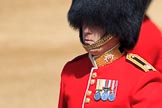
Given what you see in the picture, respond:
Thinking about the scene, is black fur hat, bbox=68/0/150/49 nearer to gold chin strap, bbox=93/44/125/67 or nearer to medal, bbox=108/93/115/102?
gold chin strap, bbox=93/44/125/67

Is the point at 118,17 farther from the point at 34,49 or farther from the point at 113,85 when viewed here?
the point at 34,49


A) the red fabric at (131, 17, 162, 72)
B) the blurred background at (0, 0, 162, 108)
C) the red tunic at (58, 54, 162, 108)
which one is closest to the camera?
the red tunic at (58, 54, 162, 108)

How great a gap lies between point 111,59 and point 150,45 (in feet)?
0.93

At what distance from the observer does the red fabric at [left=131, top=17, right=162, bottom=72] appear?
2.37m

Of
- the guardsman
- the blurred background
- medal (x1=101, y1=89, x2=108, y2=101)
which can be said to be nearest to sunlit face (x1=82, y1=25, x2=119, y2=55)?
the guardsman

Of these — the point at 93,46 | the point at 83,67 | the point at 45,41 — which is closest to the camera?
the point at 93,46

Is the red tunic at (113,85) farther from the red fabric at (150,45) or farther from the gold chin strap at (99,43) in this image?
the red fabric at (150,45)

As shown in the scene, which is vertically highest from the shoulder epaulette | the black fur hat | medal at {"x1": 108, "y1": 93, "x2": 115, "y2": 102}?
the black fur hat

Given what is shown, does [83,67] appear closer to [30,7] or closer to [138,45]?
[138,45]

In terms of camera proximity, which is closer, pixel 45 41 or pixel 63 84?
pixel 63 84

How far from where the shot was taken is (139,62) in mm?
2160

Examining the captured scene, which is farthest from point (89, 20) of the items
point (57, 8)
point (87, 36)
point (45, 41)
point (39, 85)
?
point (57, 8)

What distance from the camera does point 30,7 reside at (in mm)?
6652

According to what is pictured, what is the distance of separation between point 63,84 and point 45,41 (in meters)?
3.82
